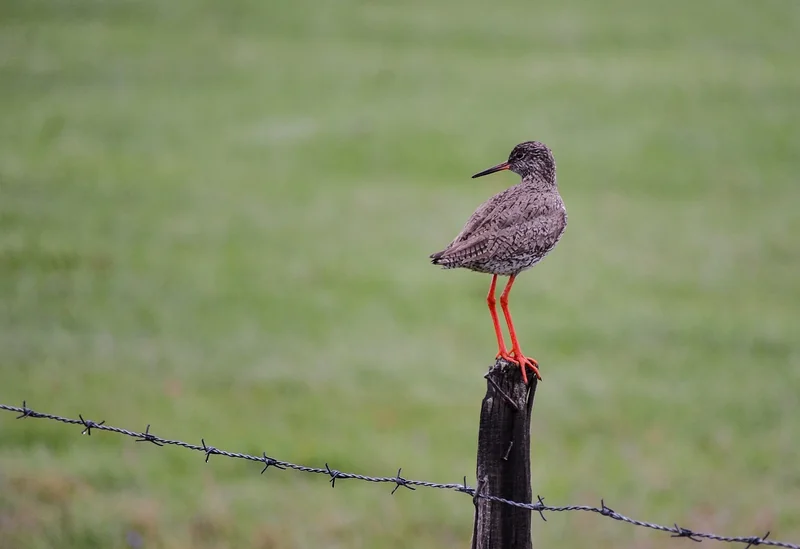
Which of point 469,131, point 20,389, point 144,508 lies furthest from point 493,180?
point 144,508

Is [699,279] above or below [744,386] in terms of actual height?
above

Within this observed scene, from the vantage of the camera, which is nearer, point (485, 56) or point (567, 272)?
point (567, 272)

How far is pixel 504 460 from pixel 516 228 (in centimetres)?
115

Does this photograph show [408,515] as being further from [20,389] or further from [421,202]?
[421,202]

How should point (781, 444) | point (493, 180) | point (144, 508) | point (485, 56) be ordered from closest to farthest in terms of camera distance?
point (144, 508), point (781, 444), point (493, 180), point (485, 56)

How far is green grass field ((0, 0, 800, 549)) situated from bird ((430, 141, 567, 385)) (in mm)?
4752

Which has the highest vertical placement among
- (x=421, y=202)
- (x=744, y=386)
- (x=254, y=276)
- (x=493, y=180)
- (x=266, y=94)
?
(x=266, y=94)

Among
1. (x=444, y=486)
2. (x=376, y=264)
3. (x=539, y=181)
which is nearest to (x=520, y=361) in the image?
(x=444, y=486)

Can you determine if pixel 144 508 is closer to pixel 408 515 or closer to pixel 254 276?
pixel 408 515

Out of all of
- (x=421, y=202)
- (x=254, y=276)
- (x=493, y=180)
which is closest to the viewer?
(x=254, y=276)

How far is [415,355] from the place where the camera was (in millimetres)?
13586

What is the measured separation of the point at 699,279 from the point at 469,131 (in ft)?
26.6

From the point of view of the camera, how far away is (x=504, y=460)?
13.5ft

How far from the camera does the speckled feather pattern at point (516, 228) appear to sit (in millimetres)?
4516
